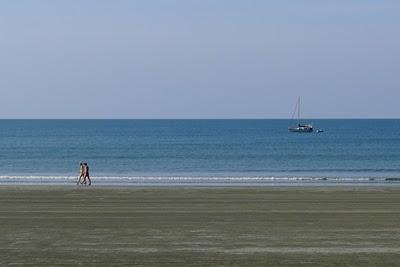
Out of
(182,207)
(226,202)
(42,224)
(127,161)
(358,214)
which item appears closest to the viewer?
(42,224)

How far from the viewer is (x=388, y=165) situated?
65.9 m

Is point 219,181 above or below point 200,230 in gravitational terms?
below

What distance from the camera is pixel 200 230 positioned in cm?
1830

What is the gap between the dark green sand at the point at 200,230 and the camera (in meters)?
14.6

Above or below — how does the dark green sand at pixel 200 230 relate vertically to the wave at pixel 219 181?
above

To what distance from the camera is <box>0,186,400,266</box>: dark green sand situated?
14625 millimetres

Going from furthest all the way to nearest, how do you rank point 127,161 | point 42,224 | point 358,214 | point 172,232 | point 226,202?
point 127,161 → point 226,202 → point 358,214 → point 42,224 → point 172,232

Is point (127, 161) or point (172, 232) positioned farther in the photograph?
point (127, 161)

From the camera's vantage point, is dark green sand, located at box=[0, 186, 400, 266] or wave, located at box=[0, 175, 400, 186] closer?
dark green sand, located at box=[0, 186, 400, 266]

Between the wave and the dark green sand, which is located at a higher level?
the dark green sand

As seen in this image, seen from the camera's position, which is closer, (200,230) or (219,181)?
(200,230)

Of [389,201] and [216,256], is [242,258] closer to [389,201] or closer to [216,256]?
[216,256]

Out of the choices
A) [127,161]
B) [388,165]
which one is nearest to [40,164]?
[127,161]

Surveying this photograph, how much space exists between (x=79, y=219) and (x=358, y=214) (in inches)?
333
